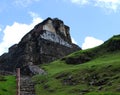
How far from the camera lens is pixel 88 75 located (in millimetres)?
54125

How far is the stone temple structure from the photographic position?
104125 millimetres

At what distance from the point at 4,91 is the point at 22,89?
4.01 m

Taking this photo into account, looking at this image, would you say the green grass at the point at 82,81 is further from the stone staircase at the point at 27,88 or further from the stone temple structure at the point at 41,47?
the stone temple structure at the point at 41,47

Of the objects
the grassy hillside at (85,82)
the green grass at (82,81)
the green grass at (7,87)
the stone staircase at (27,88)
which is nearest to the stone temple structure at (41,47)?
the green grass at (7,87)

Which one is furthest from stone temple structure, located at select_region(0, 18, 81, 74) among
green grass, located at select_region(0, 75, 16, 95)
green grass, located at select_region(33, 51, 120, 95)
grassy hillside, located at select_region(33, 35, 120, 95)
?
grassy hillside, located at select_region(33, 35, 120, 95)

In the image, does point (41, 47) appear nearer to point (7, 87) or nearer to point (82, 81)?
point (7, 87)

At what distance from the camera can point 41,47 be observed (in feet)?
351

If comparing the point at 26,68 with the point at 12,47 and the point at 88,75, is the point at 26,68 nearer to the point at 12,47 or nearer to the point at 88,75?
the point at 88,75

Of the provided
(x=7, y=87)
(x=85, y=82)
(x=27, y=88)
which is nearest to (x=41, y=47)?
(x=27, y=88)

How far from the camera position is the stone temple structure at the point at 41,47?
342ft

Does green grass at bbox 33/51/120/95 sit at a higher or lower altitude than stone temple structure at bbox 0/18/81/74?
lower

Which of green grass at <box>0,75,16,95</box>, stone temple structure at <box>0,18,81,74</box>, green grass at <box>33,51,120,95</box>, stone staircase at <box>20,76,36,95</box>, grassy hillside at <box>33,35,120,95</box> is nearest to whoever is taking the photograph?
grassy hillside at <box>33,35,120,95</box>

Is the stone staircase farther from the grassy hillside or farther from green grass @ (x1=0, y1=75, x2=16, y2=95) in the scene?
green grass @ (x1=0, y1=75, x2=16, y2=95)

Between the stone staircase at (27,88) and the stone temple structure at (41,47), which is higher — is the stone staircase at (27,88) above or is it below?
below
